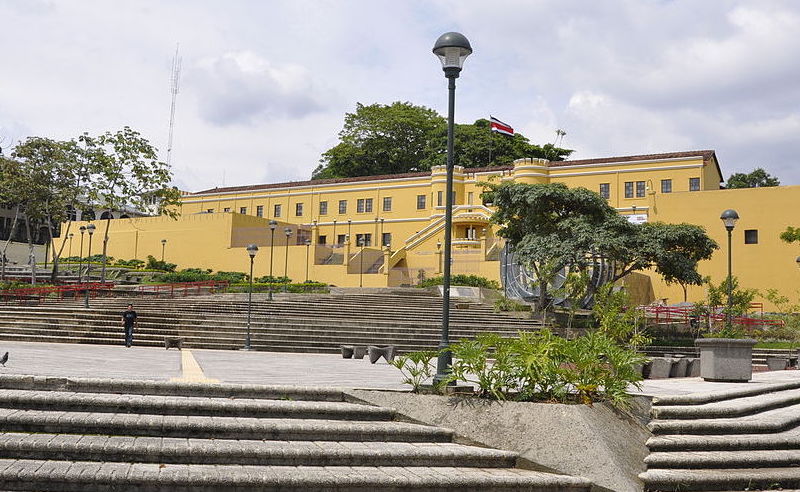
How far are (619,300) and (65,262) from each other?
173 ft

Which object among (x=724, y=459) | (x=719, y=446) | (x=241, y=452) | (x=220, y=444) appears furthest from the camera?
(x=719, y=446)

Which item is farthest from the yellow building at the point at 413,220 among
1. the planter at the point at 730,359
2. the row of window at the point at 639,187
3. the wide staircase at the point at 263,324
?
the planter at the point at 730,359

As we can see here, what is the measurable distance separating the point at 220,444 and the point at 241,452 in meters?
0.31

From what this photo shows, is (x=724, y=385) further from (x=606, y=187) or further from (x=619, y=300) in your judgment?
(x=606, y=187)

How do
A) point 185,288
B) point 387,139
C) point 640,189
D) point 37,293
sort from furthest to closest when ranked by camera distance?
point 387,139 < point 640,189 < point 185,288 < point 37,293

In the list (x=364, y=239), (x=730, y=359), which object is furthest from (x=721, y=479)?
(x=364, y=239)

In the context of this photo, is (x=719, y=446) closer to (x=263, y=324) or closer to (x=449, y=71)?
(x=449, y=71)

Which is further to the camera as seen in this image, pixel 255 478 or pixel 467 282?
pixel 467 282

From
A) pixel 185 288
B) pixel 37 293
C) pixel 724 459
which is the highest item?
pixel 185 288

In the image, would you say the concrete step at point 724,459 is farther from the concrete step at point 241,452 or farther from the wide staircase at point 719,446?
the concrete step at point 241,452

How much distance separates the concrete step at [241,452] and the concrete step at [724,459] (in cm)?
159

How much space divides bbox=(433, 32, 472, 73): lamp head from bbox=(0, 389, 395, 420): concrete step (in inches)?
170

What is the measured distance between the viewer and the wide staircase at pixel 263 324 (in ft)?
70.0

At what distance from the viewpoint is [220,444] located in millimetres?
6629
